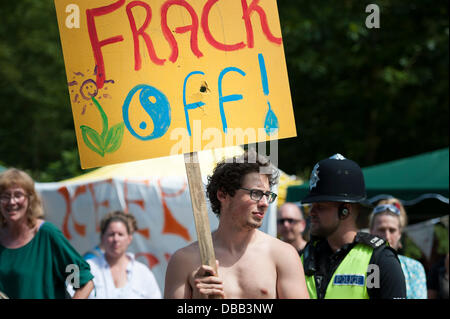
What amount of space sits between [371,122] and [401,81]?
1353 mm

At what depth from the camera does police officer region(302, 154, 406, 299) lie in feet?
10.6

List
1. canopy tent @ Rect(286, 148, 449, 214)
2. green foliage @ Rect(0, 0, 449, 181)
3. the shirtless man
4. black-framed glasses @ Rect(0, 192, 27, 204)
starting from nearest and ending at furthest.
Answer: the shirtless man, black-framed glasses @ Rect(0, 192, 27, 204), canopy tent @ Rect(286, 148, 449, 214), green foliage @ Rect(0, 0, 449, 181)

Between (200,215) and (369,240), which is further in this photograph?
(369,240)

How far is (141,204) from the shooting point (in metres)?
8.35

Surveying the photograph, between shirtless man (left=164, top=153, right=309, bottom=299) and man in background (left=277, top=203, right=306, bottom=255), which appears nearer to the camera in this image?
shirtless man (left=164, top=153, right=309, bottom=299)

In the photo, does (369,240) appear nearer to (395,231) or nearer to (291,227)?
(395,231)

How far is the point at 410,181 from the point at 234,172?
6058 mm

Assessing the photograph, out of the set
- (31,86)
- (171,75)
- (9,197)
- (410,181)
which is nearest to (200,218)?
(171,75)

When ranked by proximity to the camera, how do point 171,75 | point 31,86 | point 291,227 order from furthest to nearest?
point 31,86 → point 291,227 → point 171,75

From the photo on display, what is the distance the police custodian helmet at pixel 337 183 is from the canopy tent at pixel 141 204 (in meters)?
4.20

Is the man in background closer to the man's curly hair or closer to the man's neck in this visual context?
the man's neck

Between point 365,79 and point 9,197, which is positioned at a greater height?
point 365,79

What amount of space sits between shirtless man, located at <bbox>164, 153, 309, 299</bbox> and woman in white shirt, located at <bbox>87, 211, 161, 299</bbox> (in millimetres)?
3310

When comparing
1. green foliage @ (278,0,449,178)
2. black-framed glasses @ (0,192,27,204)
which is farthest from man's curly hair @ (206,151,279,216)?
green foliage @ (278,0,449,178)
